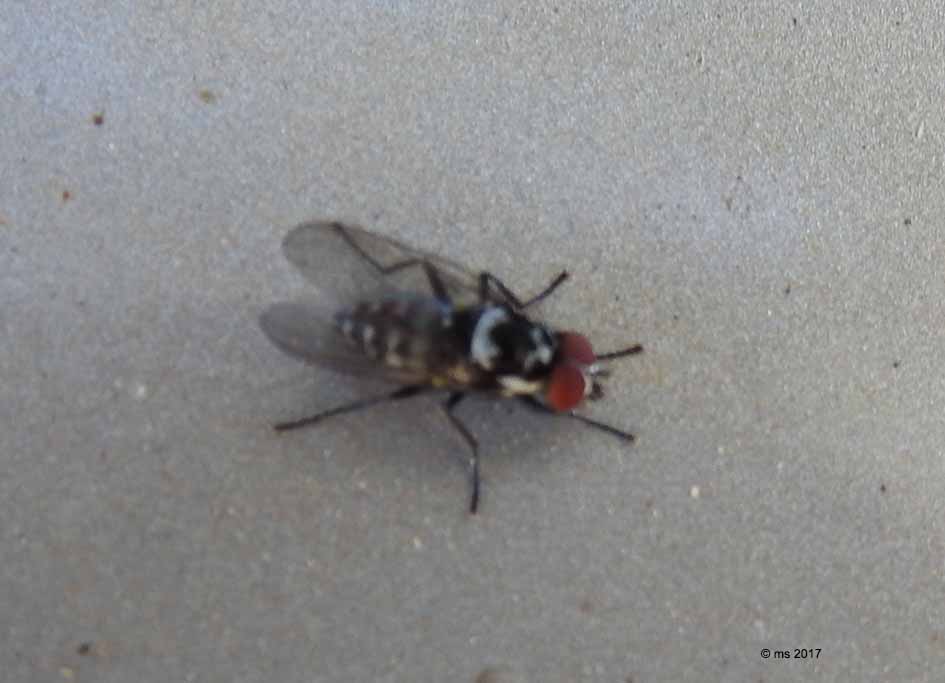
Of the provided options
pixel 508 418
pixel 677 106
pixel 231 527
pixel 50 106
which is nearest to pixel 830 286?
pixel 677 106

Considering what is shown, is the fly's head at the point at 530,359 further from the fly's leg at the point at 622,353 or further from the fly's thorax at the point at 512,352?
the fly's leg at the point at 622,353

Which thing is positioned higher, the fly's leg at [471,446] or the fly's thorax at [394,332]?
the fly's thorax at [394,332]

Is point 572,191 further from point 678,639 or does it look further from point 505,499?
point 678,639

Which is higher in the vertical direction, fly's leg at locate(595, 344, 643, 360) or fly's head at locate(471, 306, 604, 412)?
fly's head at locate(471, 306, 604, 412)

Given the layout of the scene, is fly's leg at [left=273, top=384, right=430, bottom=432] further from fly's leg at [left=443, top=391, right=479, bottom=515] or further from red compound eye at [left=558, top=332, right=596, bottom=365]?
red compound eye at [left=558, top=332, right=596, bottom=365]

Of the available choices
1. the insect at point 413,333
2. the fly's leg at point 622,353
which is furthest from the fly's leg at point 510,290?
the fly's leg at point 622,353

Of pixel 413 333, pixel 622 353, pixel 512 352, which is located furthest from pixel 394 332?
pixel 622 353

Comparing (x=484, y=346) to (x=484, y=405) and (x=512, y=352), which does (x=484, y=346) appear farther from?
(x=484, y=405)

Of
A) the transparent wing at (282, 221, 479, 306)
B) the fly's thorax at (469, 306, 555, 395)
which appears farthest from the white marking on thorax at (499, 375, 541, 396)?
the transparent wing at (282, 221, 479, 306)
